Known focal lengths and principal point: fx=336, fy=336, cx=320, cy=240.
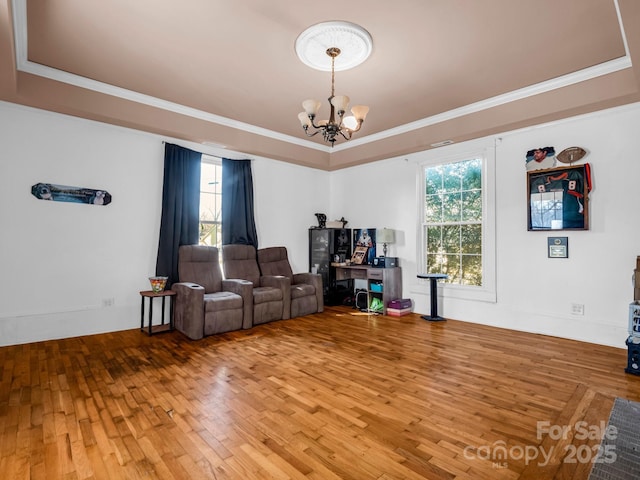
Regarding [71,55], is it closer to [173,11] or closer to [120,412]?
[173,11]

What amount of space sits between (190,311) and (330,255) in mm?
2828

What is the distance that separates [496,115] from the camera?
4.29 metres

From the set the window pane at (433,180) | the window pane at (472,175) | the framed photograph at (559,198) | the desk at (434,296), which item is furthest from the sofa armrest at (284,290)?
the framed photograph at (559,198)

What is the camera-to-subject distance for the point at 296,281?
A: 5848 millimetres

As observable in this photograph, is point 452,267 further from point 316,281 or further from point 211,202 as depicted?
point 211,202

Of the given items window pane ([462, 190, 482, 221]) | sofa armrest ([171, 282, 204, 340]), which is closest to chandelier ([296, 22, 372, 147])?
sofa armrest ([171, 282, 204, 340])

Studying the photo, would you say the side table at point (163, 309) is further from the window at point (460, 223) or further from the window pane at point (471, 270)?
the window pane at point (471, 270)

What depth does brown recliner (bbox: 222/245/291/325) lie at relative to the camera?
15.7ft

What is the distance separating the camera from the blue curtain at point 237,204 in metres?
5.41

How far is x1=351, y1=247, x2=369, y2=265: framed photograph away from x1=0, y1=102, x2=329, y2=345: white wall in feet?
10.9

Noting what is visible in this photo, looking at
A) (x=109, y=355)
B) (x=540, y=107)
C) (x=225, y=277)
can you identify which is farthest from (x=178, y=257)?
(x=540, y=107)

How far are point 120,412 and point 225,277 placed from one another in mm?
2915

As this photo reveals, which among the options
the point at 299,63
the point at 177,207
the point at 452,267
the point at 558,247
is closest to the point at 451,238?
the point at 452,267

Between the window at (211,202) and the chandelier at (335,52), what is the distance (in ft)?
8.60
